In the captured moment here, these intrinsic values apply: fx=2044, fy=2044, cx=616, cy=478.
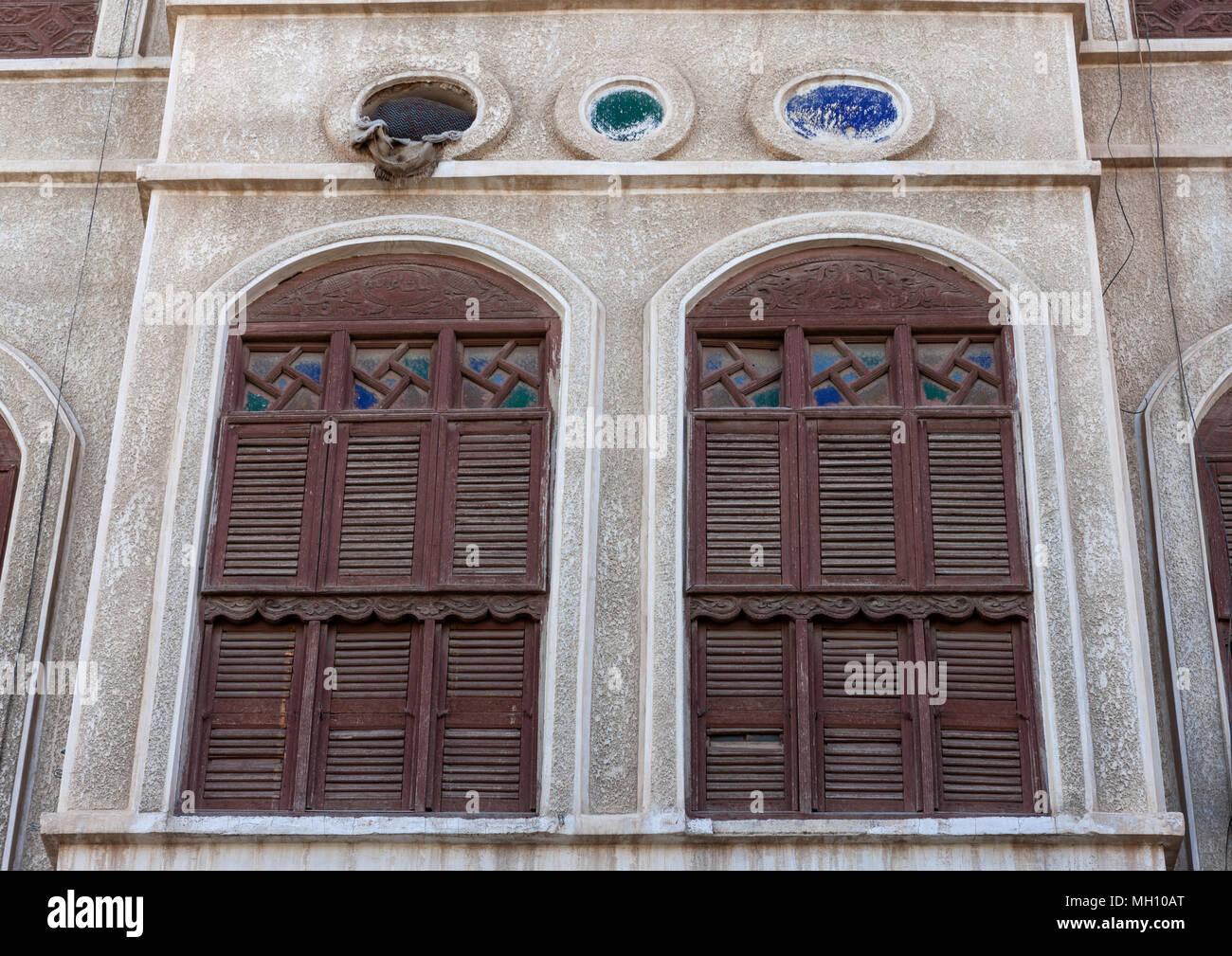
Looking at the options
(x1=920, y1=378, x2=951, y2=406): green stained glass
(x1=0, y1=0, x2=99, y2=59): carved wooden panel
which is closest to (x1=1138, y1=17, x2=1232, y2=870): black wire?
(x1=920, y1=378, x2=951, y2=406): green stained glass

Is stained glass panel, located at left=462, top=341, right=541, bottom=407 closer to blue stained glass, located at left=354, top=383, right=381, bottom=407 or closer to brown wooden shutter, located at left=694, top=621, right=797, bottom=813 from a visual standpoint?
blue stained glass, located at left=354, top=383, right=381, bottom=407

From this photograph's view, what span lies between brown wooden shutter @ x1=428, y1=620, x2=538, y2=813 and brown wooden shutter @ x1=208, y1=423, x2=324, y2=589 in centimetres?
87

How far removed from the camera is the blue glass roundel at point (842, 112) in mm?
11383

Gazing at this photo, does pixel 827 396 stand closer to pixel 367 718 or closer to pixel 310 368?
pixel 310 368

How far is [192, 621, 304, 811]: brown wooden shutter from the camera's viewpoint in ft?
32.0

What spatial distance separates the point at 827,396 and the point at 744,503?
0.80 m

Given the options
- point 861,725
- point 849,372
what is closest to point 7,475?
point 849,372

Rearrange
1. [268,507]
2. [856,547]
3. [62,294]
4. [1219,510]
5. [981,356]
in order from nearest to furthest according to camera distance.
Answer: [856,547] → [268,507] → [981,356] → [1219,510] → [62,294]

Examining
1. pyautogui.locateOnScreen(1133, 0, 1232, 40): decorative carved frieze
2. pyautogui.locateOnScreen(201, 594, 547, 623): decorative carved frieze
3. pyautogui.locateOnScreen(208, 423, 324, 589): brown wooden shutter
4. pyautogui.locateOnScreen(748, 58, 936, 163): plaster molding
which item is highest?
pyautogui.locateOnScreen(1133, 0, 1232, 40): decorative carved frieze

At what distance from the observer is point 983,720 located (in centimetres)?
976

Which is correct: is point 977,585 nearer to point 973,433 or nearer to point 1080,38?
point 973,433
